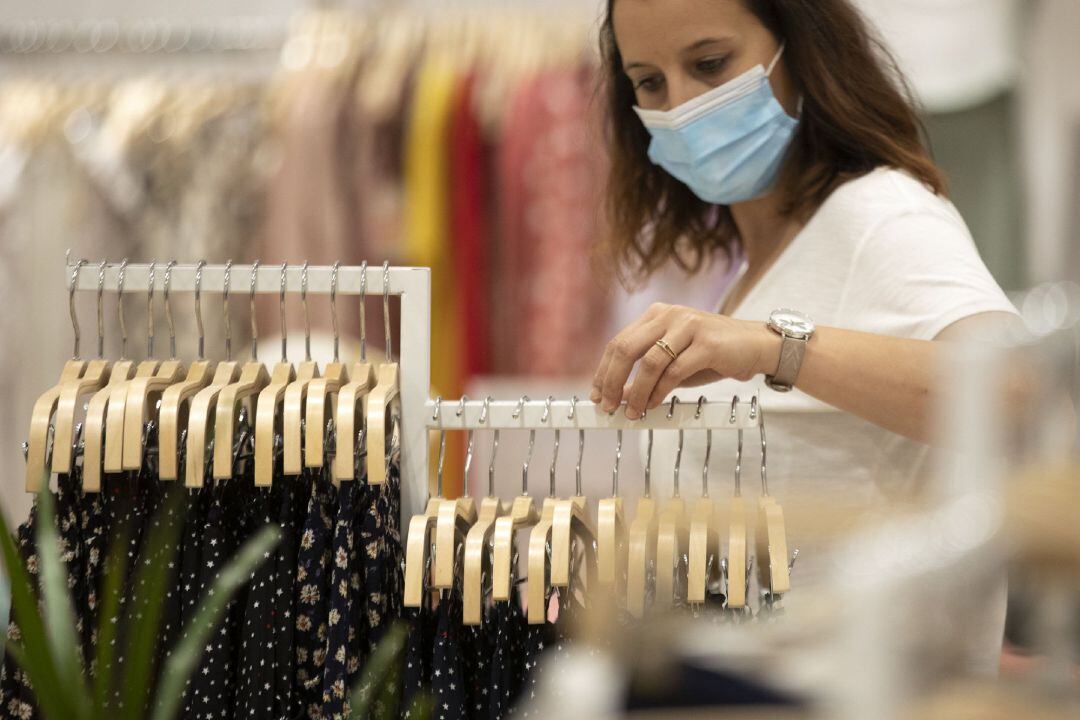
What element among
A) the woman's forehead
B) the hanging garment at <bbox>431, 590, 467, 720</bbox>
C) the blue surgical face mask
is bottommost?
the hanging garment at <bbox>431, 590, 467, 720</bbox>

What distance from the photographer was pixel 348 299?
119 inches

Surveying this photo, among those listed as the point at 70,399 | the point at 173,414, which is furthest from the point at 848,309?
the point at 70,399

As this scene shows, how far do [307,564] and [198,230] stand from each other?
6.78ft

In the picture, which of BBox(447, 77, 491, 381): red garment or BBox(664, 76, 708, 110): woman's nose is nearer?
BBox(664, 76, 708, 110): woman's nose

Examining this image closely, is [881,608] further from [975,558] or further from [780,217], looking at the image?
[780,217]

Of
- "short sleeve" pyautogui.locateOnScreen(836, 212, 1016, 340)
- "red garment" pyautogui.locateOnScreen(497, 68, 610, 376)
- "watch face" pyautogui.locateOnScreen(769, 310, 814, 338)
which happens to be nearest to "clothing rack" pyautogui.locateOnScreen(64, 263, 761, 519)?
"watch face" pyautogui.locateOnScreen(769, 310, 814, 338)

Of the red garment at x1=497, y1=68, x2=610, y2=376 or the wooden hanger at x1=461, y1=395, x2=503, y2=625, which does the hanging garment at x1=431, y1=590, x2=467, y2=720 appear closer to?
the wooden hanger at x1=461, y1=395, x2=503, y2=625

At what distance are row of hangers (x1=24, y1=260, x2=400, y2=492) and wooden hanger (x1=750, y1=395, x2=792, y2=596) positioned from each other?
1.28 ft

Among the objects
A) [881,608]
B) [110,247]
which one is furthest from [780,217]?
[110,247]

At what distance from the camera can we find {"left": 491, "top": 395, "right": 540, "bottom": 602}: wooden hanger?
1135 millimetres

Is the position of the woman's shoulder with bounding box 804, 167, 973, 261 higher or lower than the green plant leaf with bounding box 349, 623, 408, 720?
higher

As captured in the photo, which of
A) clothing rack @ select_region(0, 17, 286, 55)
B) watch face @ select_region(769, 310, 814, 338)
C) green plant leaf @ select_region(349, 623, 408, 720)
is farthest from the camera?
clothing rack @ select_region(0, 17, 286, 55)

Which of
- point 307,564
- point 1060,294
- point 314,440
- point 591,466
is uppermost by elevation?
Result: point 1060,294

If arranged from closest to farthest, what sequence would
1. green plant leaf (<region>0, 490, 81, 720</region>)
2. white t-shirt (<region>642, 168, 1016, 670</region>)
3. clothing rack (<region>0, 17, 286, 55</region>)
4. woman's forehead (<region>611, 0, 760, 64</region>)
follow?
1. green plant leaf (<region>0, 490, 81, 720</region>)
2. white t-shirt (<region>642, 168, 1016, 670</region>)
3. woman's forehead (<region>611, 0, 760, 64</region>)
4. clothing rack (<region>0, 17, 286, 55</region>)
